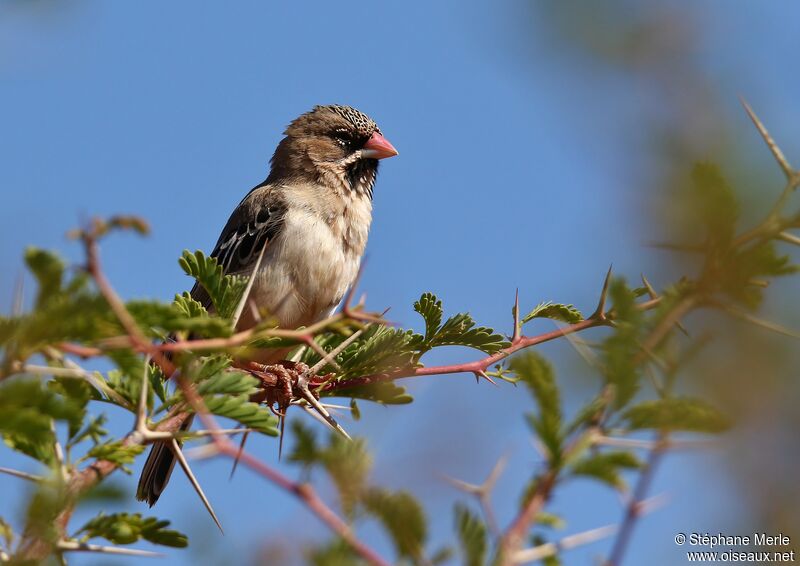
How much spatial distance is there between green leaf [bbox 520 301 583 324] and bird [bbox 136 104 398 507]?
7.63 ft

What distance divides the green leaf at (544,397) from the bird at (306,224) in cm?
392

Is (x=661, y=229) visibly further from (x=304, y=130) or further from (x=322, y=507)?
(x=304, y=130)

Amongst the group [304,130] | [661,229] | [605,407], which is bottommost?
[605,407]

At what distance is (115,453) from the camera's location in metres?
2.49

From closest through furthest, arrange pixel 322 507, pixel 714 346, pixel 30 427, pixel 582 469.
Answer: pixel 322 507 < pixel 582 469 < pixel 30 427 < pixel 714 346

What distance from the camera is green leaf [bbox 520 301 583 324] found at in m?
3.92

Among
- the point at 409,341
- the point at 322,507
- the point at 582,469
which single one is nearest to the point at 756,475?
the point at 582,469

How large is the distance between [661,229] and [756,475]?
1.19 metres

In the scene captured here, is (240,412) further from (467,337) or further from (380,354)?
(467,337)

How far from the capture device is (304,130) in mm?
8336

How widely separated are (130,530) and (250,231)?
4848 millimetres

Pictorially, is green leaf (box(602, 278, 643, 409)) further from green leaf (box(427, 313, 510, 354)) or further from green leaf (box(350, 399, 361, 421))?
green leaf (box(350, 399, 361, 421))

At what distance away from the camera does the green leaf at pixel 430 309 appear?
4059 millimetres

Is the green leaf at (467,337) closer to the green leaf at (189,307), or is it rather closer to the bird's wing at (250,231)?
the green leaf at (189,307)
